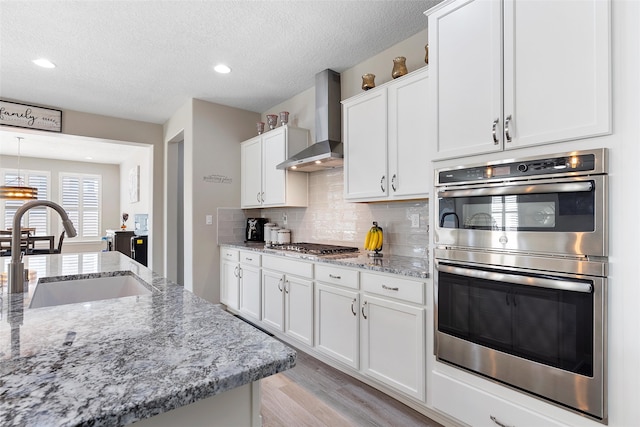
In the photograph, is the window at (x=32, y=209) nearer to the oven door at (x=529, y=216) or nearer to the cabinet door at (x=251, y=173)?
the cabinet door at (x=251, y=173)

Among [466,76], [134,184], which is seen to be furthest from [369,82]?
[134,184]

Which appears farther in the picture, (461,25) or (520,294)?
(461,25)

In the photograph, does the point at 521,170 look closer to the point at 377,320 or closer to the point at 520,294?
the point at 520,294

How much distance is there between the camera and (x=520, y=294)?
1.55m

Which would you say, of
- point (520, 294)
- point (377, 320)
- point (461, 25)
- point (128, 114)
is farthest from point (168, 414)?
point (128, 114)

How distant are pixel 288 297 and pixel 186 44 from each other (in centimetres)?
233

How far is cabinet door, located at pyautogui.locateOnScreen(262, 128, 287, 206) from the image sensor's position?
3730mm

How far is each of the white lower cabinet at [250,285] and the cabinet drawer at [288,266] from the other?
0.19 meters

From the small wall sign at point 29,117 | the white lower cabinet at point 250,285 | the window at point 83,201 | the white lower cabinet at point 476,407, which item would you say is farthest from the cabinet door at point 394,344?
the window at point 83,201

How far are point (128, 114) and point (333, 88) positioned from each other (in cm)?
317

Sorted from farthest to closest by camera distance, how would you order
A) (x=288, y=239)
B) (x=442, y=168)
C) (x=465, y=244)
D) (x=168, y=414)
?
1. (x=288, y=239)
2. (x=442, y=168)
3. (x=465, y=244)
4. (x=168, y=414)

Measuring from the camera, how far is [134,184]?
720 cm

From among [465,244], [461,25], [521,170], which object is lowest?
[465,244]

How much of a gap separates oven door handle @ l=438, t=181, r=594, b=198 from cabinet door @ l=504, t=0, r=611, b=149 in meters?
0.19
